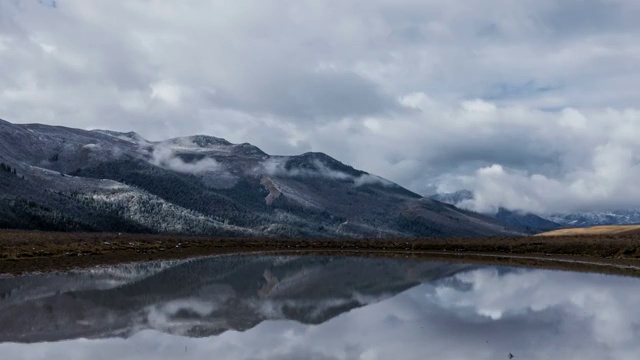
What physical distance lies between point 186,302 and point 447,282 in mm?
21325

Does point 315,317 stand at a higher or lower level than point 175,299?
higher

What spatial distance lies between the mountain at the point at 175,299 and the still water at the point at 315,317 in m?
0.07

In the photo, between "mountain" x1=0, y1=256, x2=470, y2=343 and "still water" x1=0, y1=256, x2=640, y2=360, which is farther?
"mountain" x1=0, y1=256, x2=470, y2=343

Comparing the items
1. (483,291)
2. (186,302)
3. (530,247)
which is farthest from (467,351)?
(530,247)

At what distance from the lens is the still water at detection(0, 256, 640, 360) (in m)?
19.7

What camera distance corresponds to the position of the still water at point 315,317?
19688 millimetres

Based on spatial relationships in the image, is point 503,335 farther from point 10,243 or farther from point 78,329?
point 10,243

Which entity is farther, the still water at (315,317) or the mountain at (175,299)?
the mountain at (175,299)

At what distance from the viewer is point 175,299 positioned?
32.5 meters

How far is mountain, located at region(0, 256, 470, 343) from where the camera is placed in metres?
24.1

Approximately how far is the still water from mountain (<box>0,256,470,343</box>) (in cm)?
7

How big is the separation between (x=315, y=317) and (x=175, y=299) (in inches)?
368

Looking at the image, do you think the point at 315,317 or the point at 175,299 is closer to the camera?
the point at 315,317

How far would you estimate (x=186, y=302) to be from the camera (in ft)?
104
